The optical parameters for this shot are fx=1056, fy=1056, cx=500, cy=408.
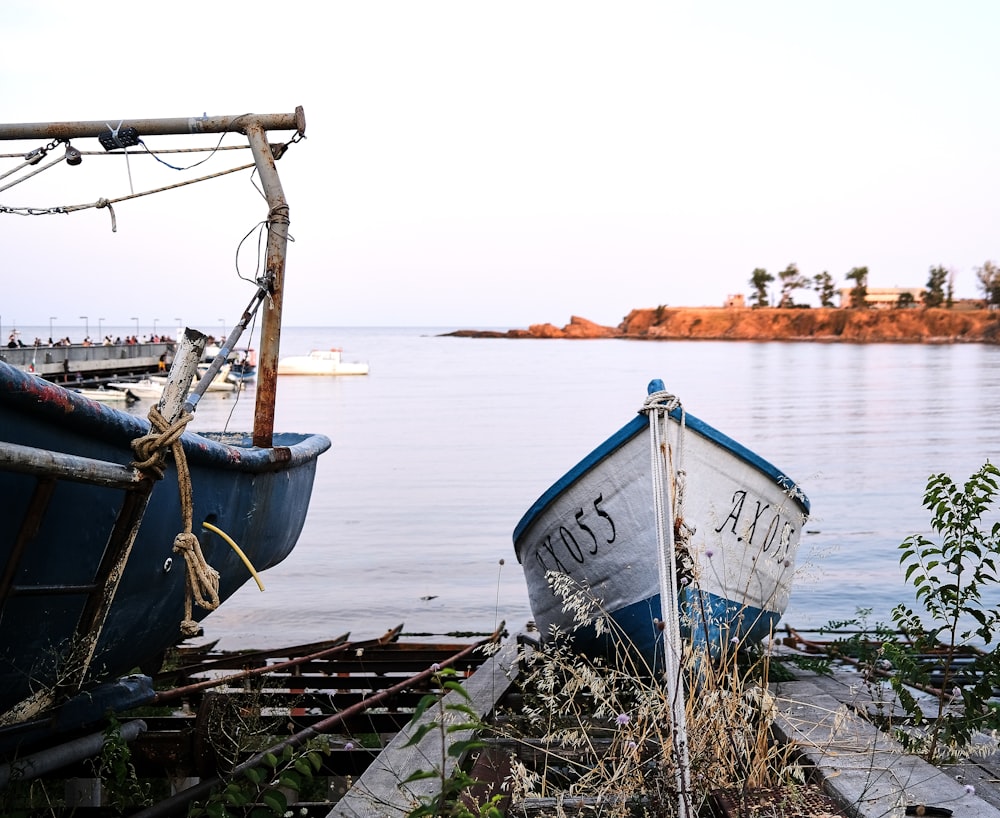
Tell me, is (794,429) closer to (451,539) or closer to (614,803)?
Answer: (451,539)

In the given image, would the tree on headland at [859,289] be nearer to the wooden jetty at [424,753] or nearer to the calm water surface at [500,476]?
the calm water surface at [500,476]

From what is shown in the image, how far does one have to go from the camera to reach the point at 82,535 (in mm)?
3996

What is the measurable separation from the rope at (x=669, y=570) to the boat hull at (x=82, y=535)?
2.05 metres

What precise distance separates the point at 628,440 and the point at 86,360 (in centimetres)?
4708

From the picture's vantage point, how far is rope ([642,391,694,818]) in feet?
12.9

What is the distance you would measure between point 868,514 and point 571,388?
37769 millimetres

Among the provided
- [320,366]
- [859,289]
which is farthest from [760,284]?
[320,366]

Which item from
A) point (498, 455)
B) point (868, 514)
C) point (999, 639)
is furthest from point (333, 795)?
point (498, 455)

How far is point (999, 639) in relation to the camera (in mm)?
8844

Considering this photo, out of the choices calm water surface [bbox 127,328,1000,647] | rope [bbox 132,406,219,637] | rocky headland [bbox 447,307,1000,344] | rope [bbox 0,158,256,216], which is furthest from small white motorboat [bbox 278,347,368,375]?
rocky headland [bbox 447,307,1000,344]

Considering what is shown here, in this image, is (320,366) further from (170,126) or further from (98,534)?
(98,534)

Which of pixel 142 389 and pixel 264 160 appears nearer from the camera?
pixel 264 160

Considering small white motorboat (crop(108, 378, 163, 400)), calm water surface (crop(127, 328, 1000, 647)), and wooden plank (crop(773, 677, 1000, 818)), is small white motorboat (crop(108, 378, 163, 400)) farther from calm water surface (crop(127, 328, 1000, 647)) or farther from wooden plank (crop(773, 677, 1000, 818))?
wooden plank (crop(773, 677, 1000, 818))

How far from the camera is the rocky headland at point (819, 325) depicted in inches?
5374
